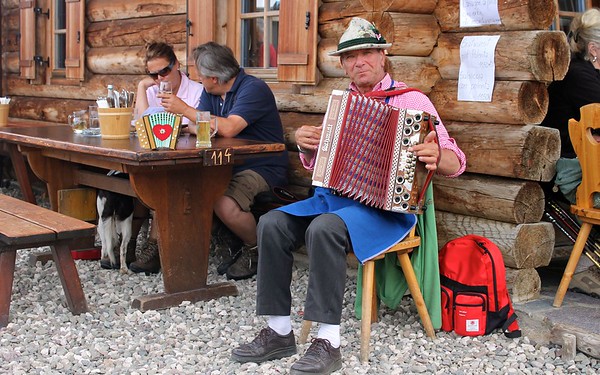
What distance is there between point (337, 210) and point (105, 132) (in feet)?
5.74

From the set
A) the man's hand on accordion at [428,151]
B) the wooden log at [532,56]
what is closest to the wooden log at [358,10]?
the wooden log at [532,56]

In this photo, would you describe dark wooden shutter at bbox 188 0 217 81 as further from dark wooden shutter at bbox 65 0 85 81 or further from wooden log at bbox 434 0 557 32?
wooden log at bbox 434 0 557 32

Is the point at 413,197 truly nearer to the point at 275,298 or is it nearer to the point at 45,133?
the point at 275,298

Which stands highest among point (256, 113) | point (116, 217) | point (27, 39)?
point (27, 39)

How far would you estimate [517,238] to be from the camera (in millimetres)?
4016

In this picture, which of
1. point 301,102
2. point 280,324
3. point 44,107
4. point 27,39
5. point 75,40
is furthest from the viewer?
point 27,39

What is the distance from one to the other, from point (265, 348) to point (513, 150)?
1486 mm

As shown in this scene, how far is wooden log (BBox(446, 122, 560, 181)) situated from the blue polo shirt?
4.21 ft

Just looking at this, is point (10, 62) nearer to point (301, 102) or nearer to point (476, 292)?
point (301, 102)

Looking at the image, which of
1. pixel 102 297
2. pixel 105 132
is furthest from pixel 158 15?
pixel 102 297

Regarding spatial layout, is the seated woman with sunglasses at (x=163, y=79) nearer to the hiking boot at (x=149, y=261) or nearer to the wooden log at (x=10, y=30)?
the hiking boot at (x=149, y=261)

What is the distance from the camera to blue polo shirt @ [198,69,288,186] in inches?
193

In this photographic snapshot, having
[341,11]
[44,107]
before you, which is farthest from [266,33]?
[44,107]

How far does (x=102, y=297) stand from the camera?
457 cm
